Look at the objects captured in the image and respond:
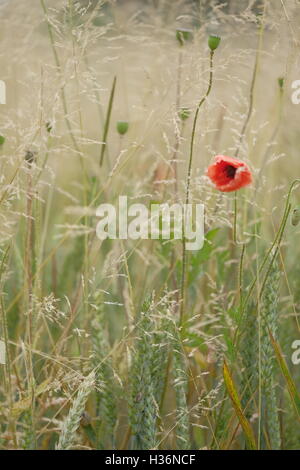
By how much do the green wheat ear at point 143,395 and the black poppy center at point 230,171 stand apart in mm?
212

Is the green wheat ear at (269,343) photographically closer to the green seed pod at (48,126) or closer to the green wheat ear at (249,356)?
the green wheat ear at (249,356)

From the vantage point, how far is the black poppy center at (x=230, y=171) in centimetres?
100

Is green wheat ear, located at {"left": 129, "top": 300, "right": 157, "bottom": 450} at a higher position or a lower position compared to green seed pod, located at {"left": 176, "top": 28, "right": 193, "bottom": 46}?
lower

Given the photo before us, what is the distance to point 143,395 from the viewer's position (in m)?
→ 1.00

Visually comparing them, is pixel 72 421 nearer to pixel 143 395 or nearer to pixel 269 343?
pixel 143 395

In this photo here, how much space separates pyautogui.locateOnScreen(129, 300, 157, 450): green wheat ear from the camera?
992mm

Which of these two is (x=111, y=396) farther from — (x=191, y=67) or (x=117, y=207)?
(x=191, y=67)

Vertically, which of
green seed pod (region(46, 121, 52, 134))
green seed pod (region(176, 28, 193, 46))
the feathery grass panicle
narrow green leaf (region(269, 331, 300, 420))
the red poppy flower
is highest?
green seed pod (region(176, 28, 193, 46))

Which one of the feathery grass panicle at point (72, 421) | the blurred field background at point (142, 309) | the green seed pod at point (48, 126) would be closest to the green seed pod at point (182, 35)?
the blurred field background at point (142, 309)

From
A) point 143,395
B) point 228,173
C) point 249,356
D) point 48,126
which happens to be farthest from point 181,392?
point 48,126

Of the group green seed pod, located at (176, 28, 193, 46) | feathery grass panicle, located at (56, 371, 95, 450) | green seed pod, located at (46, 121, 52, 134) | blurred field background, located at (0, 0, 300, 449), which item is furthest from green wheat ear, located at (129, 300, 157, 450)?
green seed pod, located at (176, 28, 193, 46)

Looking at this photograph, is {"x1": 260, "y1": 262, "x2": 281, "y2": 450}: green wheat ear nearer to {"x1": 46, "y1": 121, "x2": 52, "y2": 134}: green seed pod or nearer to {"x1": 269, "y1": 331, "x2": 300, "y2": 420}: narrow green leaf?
{"x1": 269, "y1": 331, "x2": 300, "y2": 420}: narrow green leaf

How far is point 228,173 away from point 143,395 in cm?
32

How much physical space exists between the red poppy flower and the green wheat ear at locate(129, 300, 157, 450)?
0.20m
